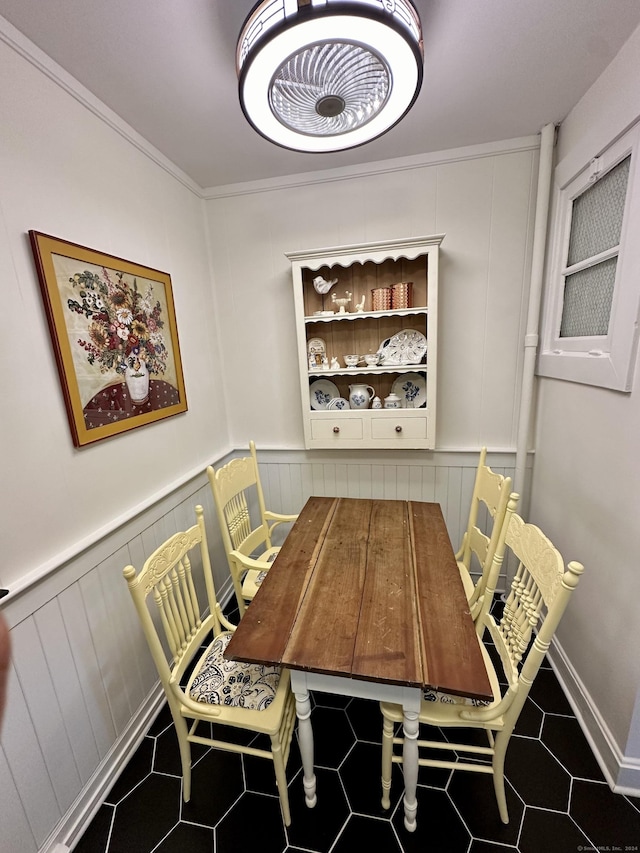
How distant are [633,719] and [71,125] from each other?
290 centimetres

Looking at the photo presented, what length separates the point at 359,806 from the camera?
4.33 ft

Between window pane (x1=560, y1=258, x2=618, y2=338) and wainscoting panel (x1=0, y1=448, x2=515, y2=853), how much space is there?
207 centimetres

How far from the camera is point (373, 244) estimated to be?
1878 millimetres

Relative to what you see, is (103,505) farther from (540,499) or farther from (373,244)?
(540,499)

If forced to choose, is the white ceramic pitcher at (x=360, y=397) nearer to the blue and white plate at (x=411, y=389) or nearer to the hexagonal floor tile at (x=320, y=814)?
the blue and white plate at (x=411, y=389)

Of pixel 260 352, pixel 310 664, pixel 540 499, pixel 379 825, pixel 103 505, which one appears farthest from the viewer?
pixel 260 352

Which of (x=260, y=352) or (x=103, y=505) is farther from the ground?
(x=260, y=352)

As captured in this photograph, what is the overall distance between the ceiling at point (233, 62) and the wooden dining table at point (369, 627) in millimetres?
1841

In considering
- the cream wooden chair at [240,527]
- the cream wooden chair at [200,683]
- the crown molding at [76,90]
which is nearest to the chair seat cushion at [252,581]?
the cream wooden chair at [240,527]

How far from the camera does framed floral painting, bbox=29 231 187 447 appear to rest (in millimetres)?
1279

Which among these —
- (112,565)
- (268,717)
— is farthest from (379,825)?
(112,565)

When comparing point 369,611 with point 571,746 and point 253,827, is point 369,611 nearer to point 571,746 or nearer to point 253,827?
point 253,827

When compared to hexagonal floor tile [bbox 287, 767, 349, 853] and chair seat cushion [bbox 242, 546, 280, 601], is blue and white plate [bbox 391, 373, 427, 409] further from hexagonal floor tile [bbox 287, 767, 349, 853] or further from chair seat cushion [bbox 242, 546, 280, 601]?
hexagonal floor tile [bbox 287, 767, 349, 853]

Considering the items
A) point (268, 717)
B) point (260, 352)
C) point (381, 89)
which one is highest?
point (381, 89)
